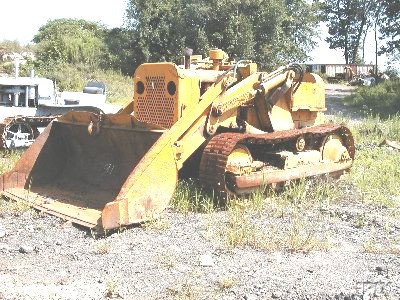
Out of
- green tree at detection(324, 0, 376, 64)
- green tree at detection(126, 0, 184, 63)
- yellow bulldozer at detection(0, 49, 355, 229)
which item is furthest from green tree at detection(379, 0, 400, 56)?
green tree at detection(324, 0, 376, 64)

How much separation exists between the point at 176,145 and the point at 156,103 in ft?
2.89

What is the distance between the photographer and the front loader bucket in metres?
5.47

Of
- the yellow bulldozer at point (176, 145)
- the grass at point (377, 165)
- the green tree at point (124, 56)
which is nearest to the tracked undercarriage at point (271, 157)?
the yellow bulldozer at point (176, 145)

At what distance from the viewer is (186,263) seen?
178 inches

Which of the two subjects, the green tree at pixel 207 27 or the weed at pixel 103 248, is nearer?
the weed at pixel 103 248

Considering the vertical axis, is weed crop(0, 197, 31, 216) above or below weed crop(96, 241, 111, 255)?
above

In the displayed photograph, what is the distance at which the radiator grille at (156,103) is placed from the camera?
6.50 meters

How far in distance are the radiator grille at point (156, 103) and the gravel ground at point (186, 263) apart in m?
1.20

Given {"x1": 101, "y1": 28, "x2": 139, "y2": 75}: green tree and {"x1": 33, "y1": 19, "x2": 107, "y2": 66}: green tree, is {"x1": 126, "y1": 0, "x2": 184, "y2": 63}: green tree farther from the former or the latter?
{"x1": 33, "y1": 19, "x2": 107, "y2": 66}: green tree

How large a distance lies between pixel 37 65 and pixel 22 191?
77.8 ft

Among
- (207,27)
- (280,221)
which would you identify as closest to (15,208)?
(280,221)

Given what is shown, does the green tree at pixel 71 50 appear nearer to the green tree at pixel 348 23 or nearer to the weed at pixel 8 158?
the weed at pixel 8 158

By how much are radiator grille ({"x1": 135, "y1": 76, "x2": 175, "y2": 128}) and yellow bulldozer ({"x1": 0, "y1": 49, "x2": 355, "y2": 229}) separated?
0.04 feet

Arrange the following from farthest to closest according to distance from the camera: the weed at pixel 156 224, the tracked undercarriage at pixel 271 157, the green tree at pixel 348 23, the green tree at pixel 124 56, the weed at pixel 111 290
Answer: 1. the green tree at pixel 348 23
2. the green tree at pixel 124 56
3. the tracked undercarriage at pixel 271 157
4. the weed at pixel 156 224
5. the weed at pixel 111 290
